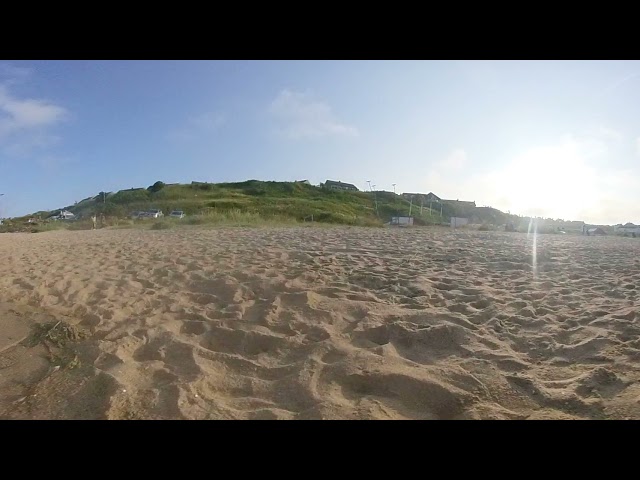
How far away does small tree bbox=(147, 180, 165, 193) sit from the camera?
2390 inches

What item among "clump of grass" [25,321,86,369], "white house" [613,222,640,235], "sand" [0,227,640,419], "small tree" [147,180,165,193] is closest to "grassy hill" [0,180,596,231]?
"small tree" [147,180,165,193]

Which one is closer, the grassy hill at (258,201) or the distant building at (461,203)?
the grassy hill at (258,201)

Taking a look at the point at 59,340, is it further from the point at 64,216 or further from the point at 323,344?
the point at 64,216

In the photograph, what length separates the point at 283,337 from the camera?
392 centimetres

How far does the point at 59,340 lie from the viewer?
3.93 meters

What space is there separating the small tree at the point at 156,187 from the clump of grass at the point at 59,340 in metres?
60.0

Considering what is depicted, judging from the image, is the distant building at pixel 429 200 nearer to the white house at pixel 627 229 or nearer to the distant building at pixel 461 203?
the distant building at pixel 461 203

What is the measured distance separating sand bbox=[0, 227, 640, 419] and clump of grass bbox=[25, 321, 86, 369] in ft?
0.26

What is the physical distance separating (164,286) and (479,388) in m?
4.40

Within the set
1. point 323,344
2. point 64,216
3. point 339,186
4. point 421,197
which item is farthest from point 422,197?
point 323,344

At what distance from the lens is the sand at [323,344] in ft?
9.05

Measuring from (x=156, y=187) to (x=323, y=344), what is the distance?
6382 cm

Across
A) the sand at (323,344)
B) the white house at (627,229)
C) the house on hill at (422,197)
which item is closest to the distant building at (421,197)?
the house on hill at (422,197)
